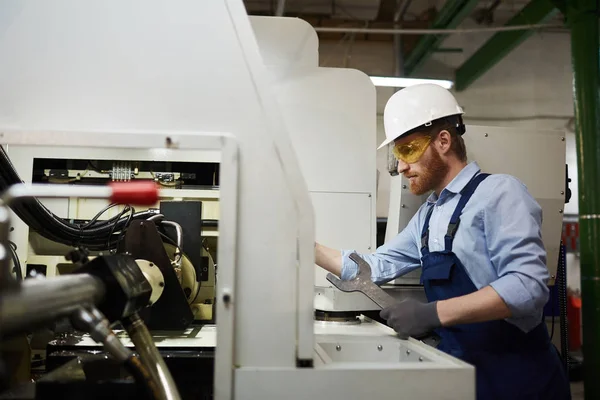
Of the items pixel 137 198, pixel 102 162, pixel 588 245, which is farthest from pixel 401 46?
pixel 137 198

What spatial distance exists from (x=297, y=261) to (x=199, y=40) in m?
0.42

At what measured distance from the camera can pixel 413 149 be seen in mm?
1264

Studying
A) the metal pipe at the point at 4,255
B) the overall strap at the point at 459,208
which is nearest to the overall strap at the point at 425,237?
the overall strap at the point at 459,208

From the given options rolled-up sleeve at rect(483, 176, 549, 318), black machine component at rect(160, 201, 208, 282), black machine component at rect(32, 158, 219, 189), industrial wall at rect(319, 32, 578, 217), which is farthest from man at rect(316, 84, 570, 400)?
industrial wall at rect(319, 32, 578, 217)

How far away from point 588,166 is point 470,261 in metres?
1.36

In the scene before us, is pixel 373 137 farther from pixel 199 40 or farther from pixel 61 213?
pixel 61 213

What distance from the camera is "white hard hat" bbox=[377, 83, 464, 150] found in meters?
1.24

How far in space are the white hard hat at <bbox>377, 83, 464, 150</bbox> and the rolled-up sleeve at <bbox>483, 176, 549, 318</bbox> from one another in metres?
0.27

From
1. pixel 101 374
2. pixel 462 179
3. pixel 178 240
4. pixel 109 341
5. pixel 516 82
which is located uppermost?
pixel 516 82

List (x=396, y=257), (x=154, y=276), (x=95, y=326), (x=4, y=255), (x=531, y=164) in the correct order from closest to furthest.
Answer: (x=4, y=255)
(x=95, y=326)
(x=154, y=276)
(x=396, y=257)
(x=531, y=164)

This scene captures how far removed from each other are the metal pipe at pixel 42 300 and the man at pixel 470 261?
27.2 inches

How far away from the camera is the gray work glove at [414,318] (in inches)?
39.2

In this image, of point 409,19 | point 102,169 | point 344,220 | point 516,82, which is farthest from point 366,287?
point 516,82

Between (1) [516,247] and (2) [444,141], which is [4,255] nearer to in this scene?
(1) [516,247]
